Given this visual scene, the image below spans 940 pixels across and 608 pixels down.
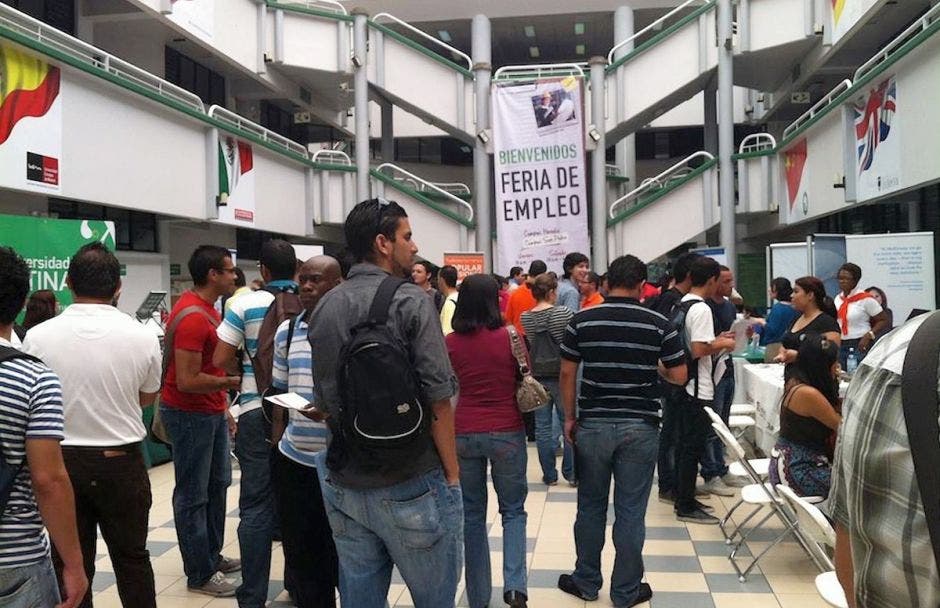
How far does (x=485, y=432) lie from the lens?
13.3 feet

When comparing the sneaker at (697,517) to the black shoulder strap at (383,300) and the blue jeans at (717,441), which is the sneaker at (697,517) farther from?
the black shoulder strap at (383,300)

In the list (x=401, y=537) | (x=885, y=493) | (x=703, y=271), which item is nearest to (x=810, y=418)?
(x=703, y=271)

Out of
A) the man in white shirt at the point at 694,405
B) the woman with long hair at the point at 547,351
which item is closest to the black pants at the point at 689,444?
the man in white shirt at the point at 694,405

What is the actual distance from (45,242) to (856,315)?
26.9 ft

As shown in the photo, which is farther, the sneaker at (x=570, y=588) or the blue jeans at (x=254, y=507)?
the sneaker at (x=570, y=588)

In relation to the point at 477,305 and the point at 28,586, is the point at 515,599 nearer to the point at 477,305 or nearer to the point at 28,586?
the point at 477,305

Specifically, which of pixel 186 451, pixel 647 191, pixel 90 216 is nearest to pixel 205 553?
pixel 186 451

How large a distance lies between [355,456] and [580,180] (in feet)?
47.3

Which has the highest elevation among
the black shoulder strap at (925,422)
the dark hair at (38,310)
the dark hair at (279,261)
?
the dark hair at (279,261)

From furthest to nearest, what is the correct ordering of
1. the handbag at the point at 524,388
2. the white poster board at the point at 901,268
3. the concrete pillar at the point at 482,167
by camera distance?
the concrete pillar at the point at 482,167 < the white poster board at the point at 901,268 < the handbag at the point at 524,388

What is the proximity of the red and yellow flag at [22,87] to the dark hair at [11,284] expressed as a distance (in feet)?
24.2

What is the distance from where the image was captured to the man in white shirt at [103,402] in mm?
3049

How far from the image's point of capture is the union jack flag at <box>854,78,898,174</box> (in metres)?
10.3

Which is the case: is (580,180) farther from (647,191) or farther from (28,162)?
(28,162)
